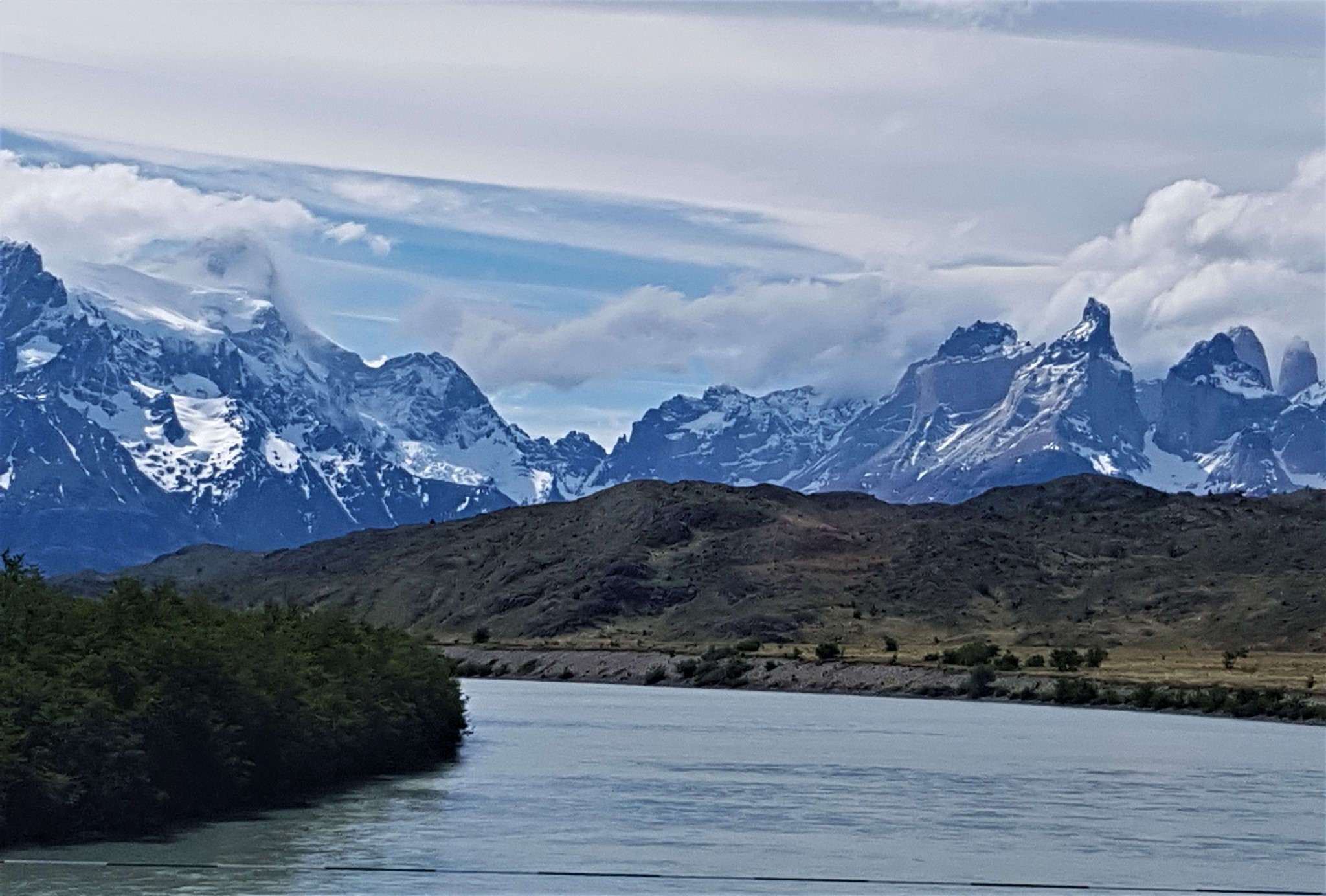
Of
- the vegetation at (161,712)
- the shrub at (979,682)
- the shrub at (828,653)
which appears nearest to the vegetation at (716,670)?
the shrub at (828,653)

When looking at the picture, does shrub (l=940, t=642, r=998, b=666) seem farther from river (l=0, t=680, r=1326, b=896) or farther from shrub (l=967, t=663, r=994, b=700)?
river (l=0, t=680, r=1326, b=896)

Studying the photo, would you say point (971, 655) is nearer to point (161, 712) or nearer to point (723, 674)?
point (723, 674)

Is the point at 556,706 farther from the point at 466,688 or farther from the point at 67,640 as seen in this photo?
the point at 67,640

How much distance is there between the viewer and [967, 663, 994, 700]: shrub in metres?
155

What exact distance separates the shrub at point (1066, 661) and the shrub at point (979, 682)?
10.9 m

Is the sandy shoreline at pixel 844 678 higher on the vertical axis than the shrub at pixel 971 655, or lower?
lower

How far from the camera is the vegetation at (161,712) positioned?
4925 centimetres

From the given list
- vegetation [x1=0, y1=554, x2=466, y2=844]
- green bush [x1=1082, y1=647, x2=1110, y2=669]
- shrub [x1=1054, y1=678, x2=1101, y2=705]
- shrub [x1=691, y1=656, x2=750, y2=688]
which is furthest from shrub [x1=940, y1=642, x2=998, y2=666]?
vegetation [x1=0, y1=554, x2=466, y2=844]

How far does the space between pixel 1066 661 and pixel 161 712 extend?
124361mm

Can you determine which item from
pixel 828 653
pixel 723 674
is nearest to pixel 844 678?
pixel 828 653

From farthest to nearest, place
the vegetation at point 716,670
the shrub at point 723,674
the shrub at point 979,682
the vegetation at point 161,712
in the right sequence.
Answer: the vegetation at point 716,670
the shrub at point 723,674
the shrub at point 979,682
the vegetation at point 161,712

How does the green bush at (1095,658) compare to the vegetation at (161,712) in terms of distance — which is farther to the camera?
the green bush at (1095,658)

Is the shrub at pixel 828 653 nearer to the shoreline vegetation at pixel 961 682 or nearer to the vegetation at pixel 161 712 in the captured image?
the shoreline vegetation at pixel 961 682

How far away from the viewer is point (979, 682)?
15612 centimetres
